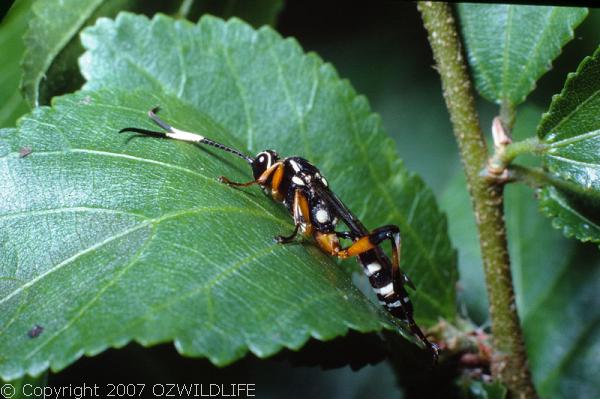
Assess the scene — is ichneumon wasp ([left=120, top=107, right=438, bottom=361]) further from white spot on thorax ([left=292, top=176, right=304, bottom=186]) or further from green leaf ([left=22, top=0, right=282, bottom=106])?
green leaf ([left=22, top=0, right=282, bottom=106])

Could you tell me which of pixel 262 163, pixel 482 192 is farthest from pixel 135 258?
pixel 482 192

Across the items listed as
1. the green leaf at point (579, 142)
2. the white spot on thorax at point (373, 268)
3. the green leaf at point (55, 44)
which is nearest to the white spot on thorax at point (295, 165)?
the white spot on thorax at point (373, 268)

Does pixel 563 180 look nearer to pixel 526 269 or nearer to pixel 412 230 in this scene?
pixel 412 230

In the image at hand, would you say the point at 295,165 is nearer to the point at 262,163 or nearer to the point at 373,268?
the point at 262,163

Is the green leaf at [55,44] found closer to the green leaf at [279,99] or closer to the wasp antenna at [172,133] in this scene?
the green leaf at [279,99]

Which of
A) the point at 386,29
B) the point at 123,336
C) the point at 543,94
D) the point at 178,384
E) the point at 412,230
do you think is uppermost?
the point at 386,29

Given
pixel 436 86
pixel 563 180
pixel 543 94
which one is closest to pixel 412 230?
pixel 563 180
